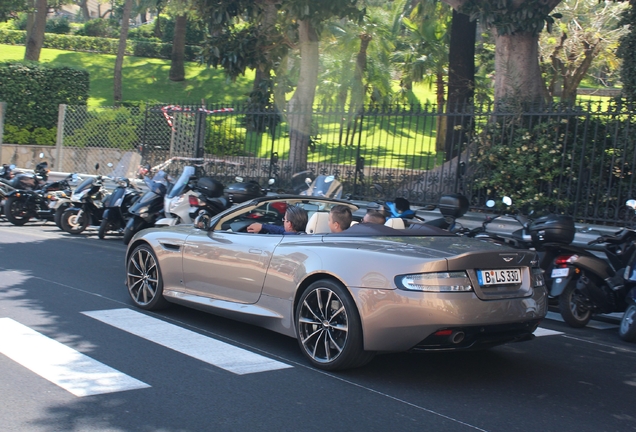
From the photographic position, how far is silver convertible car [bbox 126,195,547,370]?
4.98m

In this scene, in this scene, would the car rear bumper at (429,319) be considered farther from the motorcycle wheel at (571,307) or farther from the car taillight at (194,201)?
the car taillight at (194,201)

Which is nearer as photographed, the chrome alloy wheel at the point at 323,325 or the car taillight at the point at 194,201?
the chrome alloy wheel at the point at 323,325

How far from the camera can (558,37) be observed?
2444cm

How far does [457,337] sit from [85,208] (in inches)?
428

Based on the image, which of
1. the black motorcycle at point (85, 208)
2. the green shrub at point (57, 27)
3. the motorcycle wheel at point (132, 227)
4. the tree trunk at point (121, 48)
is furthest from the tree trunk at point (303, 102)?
the green shrub at point (57, 27)

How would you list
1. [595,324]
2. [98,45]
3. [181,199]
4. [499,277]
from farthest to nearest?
[98,45]
[181,199]
[595,324]
[499,277]

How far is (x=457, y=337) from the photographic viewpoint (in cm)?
504

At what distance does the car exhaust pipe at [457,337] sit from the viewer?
5000 mm

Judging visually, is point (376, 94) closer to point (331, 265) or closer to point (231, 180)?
point (231, 180)

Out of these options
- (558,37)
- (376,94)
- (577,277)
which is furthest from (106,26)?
(577,277)

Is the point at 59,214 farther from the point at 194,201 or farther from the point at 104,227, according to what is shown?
the point at 194,201

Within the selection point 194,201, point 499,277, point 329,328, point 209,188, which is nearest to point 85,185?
point 194,201

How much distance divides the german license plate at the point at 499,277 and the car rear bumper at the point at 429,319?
0.14m

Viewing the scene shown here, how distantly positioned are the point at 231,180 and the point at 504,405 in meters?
12.0
